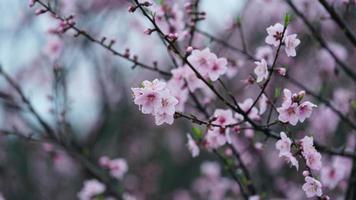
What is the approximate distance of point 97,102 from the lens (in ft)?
25.5

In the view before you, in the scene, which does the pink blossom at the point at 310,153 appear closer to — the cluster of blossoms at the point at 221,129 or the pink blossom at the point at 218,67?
the cluster of blossoms at the point at 221,129

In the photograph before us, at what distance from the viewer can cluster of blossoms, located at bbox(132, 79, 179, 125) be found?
2219mm

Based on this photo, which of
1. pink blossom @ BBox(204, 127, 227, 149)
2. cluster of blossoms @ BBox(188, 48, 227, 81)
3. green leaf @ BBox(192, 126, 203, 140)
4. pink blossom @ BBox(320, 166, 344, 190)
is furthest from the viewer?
pink blossom @ BBox(320, 166, 344, 190)

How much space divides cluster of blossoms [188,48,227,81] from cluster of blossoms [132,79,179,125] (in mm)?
516

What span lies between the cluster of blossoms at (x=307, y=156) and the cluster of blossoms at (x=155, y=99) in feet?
1.71

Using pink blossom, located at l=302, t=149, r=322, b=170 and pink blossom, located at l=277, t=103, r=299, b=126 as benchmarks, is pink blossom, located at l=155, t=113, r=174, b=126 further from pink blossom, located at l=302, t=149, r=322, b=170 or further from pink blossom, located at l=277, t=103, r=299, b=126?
pink blossom, located at l=302, t=149, r=322, b=170

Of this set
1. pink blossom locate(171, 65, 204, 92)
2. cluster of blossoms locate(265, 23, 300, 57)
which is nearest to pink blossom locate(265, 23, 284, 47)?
cluster of blossoms locate(265, 23, 300, 57)

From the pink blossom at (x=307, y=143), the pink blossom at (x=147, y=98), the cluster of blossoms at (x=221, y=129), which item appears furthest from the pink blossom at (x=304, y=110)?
the pink blossom at (x=147, y=98)

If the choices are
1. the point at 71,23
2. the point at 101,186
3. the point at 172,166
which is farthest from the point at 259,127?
the point at 172,166

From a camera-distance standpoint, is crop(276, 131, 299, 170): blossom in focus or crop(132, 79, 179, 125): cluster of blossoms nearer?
crop(132, 79, 179, 125): cluster of blossoms

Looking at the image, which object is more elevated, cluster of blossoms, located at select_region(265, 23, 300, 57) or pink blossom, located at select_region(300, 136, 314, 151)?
cluster of blossoms, located at select_region(265, 23, 300, 57)

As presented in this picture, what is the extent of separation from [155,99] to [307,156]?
2.43 ft

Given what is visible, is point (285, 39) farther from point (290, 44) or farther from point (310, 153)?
point (310, 153)

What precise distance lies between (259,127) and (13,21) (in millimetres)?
5423
